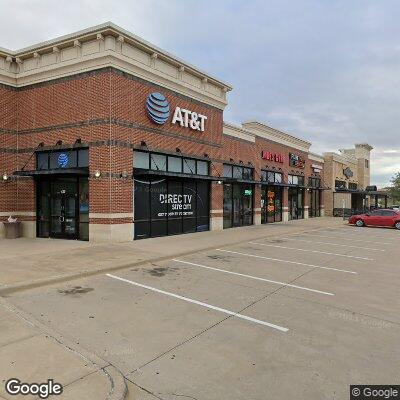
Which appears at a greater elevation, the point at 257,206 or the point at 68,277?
the point at 257,206

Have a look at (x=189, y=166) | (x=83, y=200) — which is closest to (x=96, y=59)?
(x=83, y=200)

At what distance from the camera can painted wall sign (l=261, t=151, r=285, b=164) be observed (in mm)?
29466

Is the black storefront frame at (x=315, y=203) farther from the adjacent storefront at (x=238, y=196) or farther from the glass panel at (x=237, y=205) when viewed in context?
the glass panel at (x=237, y=205)

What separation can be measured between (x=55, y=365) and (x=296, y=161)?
32917mm

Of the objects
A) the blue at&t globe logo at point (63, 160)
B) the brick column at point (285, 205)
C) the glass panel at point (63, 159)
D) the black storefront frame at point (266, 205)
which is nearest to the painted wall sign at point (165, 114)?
the glass panel at point (63, 159)

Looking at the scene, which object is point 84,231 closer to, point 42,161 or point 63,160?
point 63,160

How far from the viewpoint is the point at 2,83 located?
707 inches

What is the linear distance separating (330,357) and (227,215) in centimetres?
1950

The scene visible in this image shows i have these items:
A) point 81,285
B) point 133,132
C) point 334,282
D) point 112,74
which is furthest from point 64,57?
point 334,282

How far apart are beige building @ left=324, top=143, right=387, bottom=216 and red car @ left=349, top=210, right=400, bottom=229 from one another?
4.16 meters

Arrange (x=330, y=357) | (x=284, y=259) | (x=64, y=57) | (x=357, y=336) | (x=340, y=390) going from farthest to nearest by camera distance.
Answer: (x=64, y=57) → (x=284, y=259) → (x=357, y=336) → (x=330, y=357) → (x=340, y=390)

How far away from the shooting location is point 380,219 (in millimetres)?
29047

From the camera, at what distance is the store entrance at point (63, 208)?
16.9 meters

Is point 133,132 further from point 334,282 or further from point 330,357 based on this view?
point 330,357
